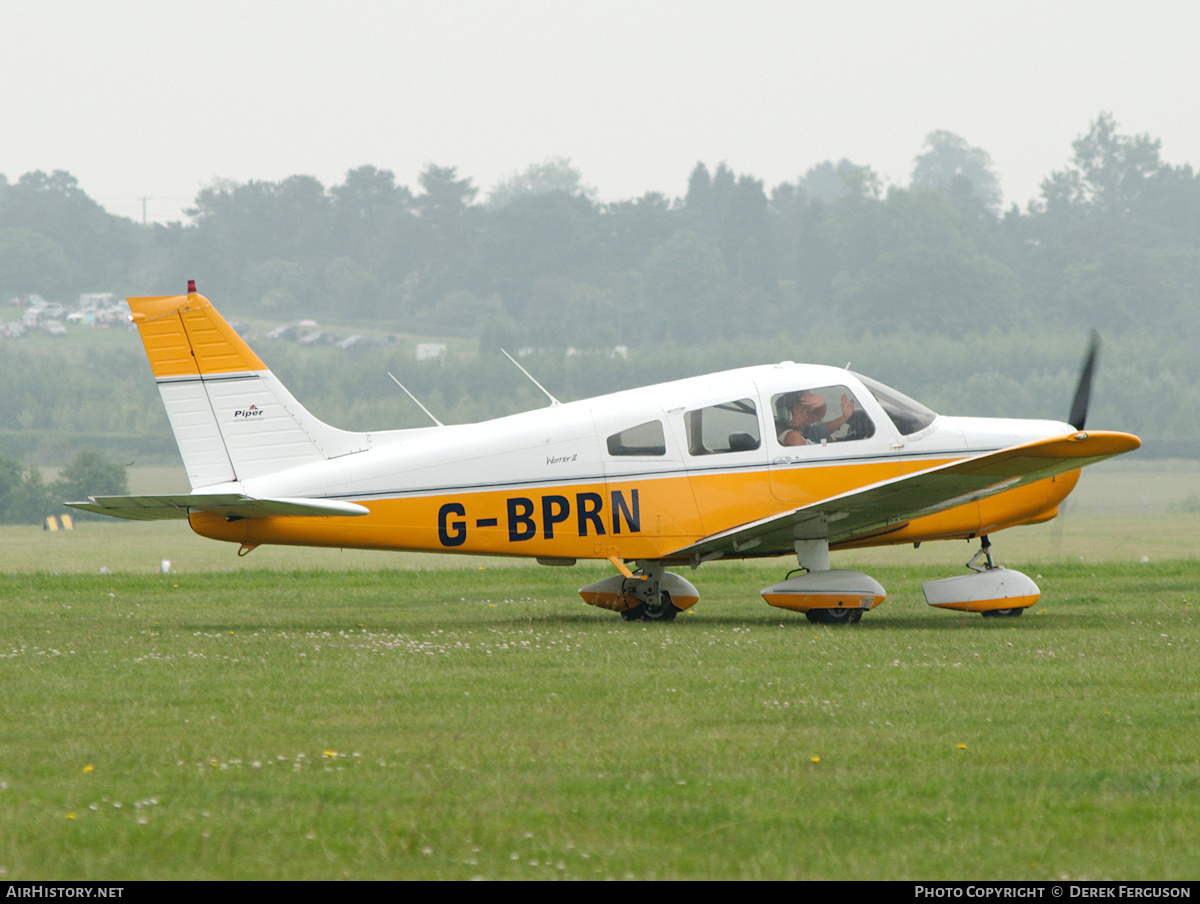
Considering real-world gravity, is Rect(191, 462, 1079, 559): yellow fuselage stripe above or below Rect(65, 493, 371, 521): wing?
below

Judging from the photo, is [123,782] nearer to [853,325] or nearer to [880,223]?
[853,325]

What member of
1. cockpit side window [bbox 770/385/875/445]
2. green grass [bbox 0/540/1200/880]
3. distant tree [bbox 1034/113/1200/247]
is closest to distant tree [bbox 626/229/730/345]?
distant tree [bbox 1034/113/1200/247]

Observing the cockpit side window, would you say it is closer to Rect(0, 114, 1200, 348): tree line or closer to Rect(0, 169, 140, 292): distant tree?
Rect(0, 114, 1200, 348): tree line

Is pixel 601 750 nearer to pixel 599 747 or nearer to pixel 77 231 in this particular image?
pixel 599 747

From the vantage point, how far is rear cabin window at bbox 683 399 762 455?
11.8 m

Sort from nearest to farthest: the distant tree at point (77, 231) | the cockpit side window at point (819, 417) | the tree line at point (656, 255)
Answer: the cockpit side window at point (819, 417) → the tree line at point (656, 255) → the distant tree at point (77, 231)

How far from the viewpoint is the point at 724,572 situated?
59.3 feet

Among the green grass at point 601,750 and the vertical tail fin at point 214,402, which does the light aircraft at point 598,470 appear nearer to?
the vertical tail fin at point 214,402

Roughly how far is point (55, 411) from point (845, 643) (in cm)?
8413

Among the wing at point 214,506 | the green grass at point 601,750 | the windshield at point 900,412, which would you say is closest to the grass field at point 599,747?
the green grass at point 601,750

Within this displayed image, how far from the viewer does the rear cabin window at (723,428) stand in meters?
11.8

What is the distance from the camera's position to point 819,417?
39.0 feet

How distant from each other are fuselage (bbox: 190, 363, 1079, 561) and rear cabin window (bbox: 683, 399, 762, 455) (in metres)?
0.01

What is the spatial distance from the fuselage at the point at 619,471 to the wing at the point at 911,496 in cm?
26
